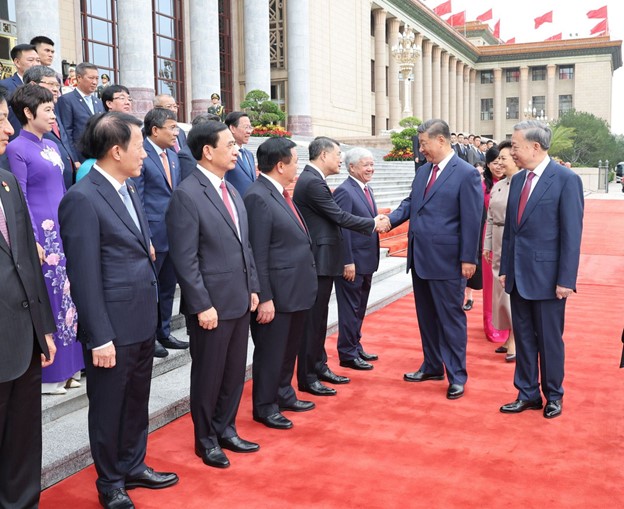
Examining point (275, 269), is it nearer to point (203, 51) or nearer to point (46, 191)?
point (46, 191)

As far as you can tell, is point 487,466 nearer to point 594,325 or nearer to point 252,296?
point 252,296

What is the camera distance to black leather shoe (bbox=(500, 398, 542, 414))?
14.9 feet

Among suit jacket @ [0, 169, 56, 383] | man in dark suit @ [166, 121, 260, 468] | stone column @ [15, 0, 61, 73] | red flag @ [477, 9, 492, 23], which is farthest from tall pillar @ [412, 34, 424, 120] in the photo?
suit jacket @ [0, 169, 56, 383]

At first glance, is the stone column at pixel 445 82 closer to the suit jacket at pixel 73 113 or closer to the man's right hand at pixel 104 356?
the suit jacket at pixel 73 113

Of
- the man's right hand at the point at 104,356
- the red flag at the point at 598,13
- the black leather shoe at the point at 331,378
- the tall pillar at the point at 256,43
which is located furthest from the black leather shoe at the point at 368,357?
the red flag at the point at 598,13

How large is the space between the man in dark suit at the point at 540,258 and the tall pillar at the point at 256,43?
19665mm

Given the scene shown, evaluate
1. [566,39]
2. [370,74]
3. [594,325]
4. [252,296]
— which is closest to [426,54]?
A: [370,74]

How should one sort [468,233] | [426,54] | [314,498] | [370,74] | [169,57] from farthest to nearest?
1. [426,54]
2. [370,74]
3. [169,57]
4. [468,233]
5. [314,498]

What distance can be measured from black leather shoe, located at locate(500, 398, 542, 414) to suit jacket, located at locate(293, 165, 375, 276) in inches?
58.4

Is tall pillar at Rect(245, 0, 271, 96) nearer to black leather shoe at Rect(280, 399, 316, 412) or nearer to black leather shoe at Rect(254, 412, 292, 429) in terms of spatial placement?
black leather shoe at Rect(280, 399, 316, 412)

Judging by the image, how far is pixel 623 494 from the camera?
3.33 meters

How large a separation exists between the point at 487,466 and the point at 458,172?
2.14m

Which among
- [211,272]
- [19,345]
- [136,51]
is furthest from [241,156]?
[136,51]

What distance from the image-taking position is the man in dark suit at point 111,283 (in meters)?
2.99
